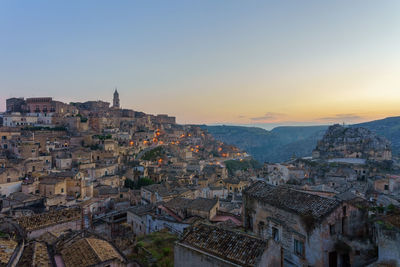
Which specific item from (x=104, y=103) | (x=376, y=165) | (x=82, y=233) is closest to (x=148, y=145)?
(x=104, y=103)

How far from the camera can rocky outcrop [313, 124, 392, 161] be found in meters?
74.0

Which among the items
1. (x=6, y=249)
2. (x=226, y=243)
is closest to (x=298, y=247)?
(x=226, y=243)

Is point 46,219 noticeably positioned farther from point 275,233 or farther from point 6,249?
point 275,233

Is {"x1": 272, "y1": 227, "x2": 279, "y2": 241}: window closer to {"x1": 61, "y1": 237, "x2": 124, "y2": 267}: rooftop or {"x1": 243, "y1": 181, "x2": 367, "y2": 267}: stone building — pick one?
{"x1": 243, "y1": 181, "x2": 367, "y2": 267}: stone building

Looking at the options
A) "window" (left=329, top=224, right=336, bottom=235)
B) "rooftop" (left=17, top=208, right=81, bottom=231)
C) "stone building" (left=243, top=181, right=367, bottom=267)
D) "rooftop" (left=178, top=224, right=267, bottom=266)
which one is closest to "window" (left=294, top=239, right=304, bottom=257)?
"stone building" (left=243, top=181, right=367, bottom=267)

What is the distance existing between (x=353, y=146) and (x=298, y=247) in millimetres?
84261

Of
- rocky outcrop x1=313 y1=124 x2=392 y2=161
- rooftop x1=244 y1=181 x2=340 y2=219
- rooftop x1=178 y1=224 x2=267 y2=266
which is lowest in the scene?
rocky outcrop x1=313 y1=124 x2=392 y2=161

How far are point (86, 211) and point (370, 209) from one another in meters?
25.0

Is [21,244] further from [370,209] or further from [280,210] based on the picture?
[370,209]

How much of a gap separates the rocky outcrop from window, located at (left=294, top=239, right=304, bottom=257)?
71.3 metres

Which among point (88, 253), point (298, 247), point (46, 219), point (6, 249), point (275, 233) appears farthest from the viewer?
point (46, 219)

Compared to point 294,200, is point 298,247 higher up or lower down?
lower down

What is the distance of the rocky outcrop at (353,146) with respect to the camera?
243ft

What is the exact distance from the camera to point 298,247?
11133 millimetres
